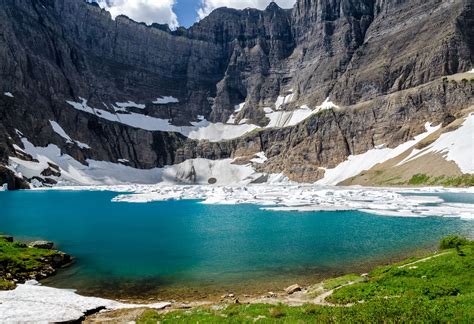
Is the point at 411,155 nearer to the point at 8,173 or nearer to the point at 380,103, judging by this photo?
the point at 380,103

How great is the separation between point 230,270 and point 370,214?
45826 millimetres

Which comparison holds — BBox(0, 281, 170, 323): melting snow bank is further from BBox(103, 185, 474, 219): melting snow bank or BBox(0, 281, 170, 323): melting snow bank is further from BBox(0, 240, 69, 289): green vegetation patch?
BBox(103, 185, 474, 219): melting snow bank

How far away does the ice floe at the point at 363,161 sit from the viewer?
163075 millimetres

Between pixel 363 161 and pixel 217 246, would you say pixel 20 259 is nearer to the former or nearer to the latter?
pixel 217 246

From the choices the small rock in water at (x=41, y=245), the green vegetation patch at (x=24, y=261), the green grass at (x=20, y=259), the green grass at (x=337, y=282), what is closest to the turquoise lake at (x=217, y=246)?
the green vegetation patch at (x=24, y=261)

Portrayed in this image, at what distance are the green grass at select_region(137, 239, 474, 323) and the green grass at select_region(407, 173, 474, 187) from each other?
101 meters

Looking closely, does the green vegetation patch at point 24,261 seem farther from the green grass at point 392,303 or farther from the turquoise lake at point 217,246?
the green grass at point 392,303

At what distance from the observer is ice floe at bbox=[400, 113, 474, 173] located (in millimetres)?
118494

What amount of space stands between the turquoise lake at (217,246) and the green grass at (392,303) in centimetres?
817

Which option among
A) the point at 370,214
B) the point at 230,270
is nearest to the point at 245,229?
the point at 230,270

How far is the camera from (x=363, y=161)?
177 metres

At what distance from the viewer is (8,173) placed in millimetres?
156375

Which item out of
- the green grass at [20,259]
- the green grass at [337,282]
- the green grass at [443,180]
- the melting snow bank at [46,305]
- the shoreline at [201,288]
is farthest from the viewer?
the green grass at [443,180]

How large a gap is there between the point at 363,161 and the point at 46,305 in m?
171
